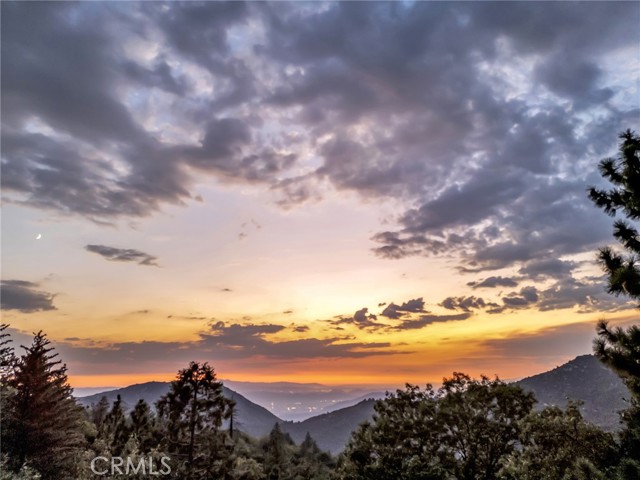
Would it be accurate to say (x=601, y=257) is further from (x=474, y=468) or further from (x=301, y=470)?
(x=301, y=470)

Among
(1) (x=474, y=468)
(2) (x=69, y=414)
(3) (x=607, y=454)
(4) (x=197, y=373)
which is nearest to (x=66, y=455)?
(2) (x=69, y=414)

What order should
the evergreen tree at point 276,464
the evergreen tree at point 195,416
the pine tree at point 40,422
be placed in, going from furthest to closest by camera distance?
the evergreen tree at point 276,464 → the evergreen tree at point 195,416 → the pine tree at point 40,422

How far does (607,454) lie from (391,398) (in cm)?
1206

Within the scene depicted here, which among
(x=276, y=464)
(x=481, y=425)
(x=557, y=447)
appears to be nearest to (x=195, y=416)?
(x=481, y=425)

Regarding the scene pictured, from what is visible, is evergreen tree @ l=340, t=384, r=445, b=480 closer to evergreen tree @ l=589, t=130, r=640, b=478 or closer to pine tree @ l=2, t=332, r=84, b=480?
evergreen tree @ l=589, t=130, r=640, b=478

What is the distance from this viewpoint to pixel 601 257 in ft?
47.2

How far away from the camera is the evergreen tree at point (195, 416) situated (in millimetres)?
32969

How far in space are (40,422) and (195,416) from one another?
10.9 meters

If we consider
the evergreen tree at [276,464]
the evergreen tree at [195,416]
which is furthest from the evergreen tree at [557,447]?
the evergreen tree at [276,464]

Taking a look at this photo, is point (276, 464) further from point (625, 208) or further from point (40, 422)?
point (625, 208)

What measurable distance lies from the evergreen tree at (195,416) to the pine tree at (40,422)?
6.78 metres

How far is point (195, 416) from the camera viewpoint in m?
32.8

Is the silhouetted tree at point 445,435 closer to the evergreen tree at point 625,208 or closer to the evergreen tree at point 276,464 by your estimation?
the evergreen tree at point 625,208

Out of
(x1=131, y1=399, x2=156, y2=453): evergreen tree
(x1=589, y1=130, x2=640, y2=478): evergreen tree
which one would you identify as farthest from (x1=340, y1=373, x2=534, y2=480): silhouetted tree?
(x1=131, y1=399, x2=156, y2=453): evergreen tree
